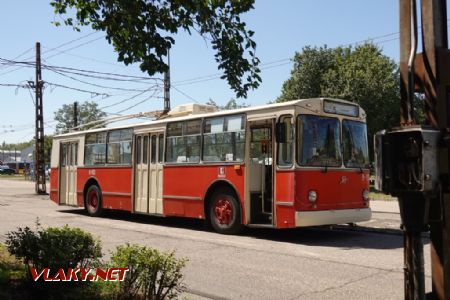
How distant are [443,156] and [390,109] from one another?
3047cm

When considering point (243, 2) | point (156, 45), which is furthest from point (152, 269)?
point (243, 2)

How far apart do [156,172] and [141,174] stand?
→ 78 cm

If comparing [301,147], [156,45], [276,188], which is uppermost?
[156,45]

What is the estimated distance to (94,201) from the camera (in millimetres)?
16703

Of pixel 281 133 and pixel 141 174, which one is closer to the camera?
pixel 281 133

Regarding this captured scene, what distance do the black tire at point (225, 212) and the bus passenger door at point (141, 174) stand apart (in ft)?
9.39

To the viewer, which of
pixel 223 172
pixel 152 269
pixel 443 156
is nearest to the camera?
pixel 443 156

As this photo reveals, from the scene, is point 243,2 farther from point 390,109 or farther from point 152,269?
point 390,109

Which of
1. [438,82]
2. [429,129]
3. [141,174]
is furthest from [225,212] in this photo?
[429,129]

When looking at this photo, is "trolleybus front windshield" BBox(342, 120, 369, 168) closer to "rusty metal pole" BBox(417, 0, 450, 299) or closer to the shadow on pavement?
the shadow on pavement

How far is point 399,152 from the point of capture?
8.71 ft

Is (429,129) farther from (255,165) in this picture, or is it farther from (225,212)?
(225,212)

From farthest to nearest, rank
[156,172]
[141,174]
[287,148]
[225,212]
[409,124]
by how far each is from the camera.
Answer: [141,174], [156,172], [225,212], [287,148], [409,124]

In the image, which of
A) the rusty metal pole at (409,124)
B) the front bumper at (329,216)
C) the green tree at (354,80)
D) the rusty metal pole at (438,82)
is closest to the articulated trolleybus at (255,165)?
the front bumper at (329,216)
